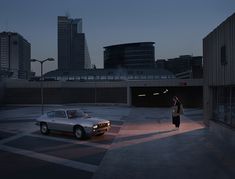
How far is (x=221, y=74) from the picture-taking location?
18062 mm

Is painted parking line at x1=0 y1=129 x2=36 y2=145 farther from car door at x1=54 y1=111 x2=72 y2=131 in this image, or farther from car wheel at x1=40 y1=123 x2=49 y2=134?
car door at x1=54 y1=111 x2=72 y2=131

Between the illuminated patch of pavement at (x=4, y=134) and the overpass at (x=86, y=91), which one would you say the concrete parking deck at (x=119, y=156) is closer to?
the illuminated patch of pavement at (x=4, y=134)

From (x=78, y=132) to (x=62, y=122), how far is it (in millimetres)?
1514

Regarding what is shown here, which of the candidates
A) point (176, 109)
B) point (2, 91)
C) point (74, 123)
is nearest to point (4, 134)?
point (74, 123)

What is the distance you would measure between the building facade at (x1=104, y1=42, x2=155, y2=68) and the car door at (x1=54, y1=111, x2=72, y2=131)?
160 meters

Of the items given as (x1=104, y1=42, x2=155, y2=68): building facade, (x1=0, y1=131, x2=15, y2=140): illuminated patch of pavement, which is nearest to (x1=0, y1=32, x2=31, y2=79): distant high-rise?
(x1=104, y1=42, x2=155, y2=68): building facade

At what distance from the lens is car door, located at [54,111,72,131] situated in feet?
66.3

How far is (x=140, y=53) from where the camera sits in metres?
186

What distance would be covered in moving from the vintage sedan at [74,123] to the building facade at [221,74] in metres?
5.72

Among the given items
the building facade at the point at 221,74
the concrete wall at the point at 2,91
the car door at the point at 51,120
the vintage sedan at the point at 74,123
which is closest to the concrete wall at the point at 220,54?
the building facade at the point at 221,74

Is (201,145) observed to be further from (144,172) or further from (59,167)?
(59,167)

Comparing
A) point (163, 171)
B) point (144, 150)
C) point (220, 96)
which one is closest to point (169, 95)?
point (220, 96)

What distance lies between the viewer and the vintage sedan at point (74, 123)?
1928 cm

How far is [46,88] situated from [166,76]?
4895cm
